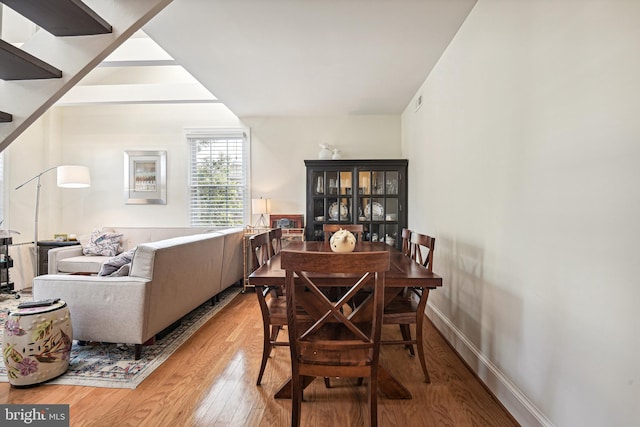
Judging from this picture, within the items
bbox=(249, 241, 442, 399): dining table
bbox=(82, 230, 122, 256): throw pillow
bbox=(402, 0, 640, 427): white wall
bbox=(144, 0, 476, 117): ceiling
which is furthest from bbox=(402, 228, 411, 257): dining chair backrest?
bbox=(82, 230, 122, 256): throw pillow

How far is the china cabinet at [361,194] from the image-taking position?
4.38 m

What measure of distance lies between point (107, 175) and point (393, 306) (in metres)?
5.11

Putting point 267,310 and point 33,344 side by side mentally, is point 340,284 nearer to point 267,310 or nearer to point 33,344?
point 267,310

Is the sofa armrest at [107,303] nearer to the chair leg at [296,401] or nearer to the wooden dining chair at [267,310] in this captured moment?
the wooden dining chair at [267,310]

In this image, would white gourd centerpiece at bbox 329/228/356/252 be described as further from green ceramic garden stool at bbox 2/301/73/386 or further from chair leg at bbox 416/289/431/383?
green ceramic garden stool at bbox 2/301/73/386

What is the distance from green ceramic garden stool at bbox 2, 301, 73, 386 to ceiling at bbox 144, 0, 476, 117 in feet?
7.31

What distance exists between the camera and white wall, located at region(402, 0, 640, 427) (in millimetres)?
1072

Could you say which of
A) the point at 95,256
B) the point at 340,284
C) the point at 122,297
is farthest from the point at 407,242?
the point at 95,256

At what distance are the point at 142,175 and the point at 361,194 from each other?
3531 mm

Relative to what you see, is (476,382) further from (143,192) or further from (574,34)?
(143,192)

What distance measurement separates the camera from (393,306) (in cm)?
208

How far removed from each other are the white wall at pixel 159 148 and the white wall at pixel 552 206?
98.6 inches

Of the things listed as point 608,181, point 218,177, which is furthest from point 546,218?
point 218,177

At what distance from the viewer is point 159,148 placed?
5027mm
